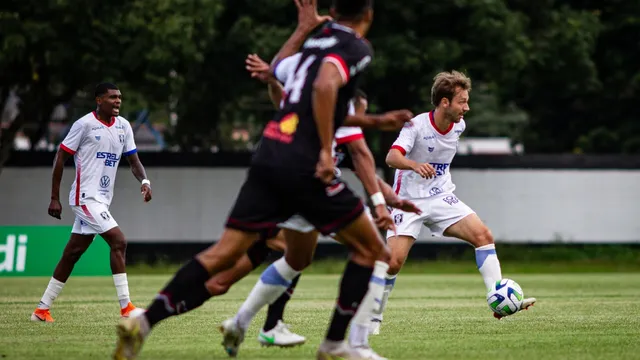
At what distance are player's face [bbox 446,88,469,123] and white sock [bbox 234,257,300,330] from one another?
3319 millimetres

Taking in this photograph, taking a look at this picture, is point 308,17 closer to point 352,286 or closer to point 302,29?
point 302,29

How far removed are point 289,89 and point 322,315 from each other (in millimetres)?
5558

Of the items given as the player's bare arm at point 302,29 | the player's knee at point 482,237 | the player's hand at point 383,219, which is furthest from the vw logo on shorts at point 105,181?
the player's hand at point 383,219

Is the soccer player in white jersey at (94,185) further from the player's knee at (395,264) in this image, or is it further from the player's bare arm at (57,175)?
the player's knee at (395,264)

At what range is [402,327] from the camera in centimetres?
1111

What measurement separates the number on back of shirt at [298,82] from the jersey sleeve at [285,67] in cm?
33

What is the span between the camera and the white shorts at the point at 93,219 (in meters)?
12.8

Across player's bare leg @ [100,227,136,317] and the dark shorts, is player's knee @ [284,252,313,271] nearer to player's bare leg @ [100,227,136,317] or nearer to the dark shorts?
the dark shorts

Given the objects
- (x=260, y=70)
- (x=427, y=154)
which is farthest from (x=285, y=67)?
(x=427, y=154)

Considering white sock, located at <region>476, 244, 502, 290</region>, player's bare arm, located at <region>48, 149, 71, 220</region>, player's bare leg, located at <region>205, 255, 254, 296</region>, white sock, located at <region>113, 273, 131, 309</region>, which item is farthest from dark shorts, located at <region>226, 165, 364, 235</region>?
player's bare arm, located at <region>48, 149, 71, 220</region>

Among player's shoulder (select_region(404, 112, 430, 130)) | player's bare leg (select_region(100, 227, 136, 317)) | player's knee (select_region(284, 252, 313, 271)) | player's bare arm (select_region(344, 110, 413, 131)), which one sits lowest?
player's bare leg (select_region(100, 227, 136, 317))

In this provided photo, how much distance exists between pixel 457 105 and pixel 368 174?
3.57 metres

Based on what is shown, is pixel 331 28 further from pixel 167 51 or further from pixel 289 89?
pixel 167 51

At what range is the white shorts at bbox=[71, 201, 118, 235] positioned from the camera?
12.8 m
